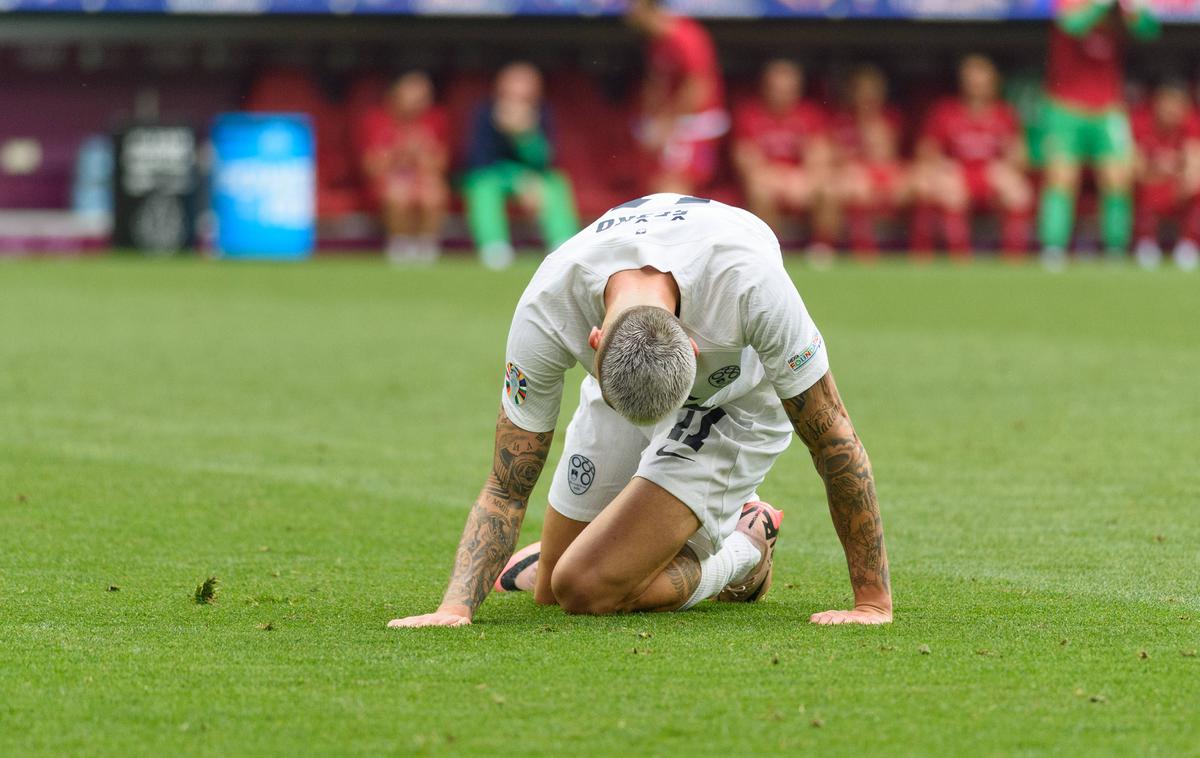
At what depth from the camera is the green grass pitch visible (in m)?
3.53

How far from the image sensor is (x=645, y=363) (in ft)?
12.8

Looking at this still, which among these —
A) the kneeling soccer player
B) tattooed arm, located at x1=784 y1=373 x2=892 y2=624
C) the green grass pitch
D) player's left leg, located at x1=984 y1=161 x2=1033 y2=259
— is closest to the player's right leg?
player's left leg, located at x1=984 y1=161 x2=1033 y2=259

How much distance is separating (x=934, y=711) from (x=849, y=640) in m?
0.67

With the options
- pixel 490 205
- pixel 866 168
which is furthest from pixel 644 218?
pixel 866 168

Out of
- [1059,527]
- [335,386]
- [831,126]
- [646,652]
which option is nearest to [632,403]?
[646,652]

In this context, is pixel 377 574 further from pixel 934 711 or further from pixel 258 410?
pixel 258 410

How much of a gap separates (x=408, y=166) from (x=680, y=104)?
394 cm

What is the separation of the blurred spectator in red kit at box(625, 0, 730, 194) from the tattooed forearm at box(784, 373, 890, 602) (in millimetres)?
14174

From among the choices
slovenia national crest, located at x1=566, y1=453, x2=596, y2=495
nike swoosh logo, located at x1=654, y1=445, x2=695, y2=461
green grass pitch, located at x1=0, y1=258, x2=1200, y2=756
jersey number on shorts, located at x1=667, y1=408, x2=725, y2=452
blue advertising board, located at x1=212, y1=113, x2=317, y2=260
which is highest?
jersey number on shorts, located at x1=667, y1=408, x2=725, y2=452

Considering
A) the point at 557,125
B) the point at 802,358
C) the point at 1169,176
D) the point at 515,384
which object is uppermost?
the point at 802,358

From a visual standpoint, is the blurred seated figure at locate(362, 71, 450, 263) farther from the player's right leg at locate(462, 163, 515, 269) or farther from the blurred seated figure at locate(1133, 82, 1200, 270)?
the blurred seated figure at locate(1133, 82, 1200, 270)

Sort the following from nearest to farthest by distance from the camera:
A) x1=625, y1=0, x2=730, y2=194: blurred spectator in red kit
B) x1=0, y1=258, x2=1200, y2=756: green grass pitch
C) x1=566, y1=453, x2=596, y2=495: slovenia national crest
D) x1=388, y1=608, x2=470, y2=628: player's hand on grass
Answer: x1=0, y1=258, x2=1200, y2=756: green grass pitch, x1=388, y1=608, x2=470, y2=628: player's hand on grass, x1=566, y1=453, x2=596, y2=495: slovenia national crest, x1=625, y1=0, x2=730, y2=194: blurred spectator in red kit

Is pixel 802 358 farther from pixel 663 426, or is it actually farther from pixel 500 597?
pixel 500 597

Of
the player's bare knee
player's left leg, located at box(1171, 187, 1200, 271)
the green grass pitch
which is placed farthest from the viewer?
player's left leg, located at box(1171, 187, 1200, 271)
